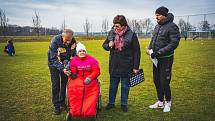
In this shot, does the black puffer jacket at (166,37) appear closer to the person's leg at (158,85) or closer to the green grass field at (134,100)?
the person's leg at (158,85)

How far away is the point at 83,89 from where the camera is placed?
4906 millimetres

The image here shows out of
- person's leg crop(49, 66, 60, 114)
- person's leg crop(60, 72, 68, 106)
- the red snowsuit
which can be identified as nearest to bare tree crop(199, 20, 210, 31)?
person's leg crop(60, 72, 68, 106)

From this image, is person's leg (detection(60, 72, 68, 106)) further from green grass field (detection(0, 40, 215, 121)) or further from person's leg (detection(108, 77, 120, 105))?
person's leg (detection(108, 77, 120, 105))

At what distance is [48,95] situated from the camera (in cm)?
742

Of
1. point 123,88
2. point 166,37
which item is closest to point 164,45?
point 166,37

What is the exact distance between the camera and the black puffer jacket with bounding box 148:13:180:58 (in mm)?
5363

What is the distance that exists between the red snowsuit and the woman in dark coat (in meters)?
0.71

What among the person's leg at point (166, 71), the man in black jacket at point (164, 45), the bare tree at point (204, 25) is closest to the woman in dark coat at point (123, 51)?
the man in black jacket at point (164, 45)

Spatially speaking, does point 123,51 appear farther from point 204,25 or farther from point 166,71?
point 204,25

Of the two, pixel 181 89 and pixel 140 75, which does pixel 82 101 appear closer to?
pixel 140 75

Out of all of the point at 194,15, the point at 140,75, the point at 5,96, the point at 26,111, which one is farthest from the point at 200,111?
the point at 194,15

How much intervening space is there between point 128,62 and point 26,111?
8.32ft

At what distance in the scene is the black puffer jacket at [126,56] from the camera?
5.51 meters

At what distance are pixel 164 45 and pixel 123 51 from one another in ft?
2.85
